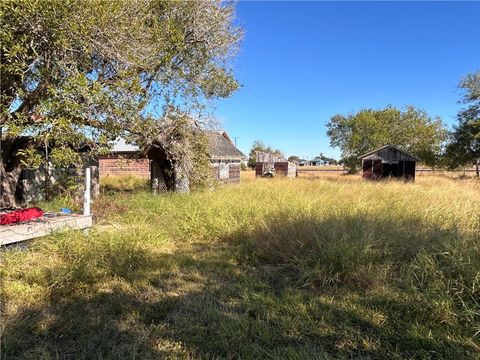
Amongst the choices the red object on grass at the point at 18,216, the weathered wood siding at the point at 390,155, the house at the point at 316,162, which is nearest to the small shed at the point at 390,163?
the weathered wood siding at the point at 390,155

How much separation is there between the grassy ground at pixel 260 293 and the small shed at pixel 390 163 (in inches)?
810

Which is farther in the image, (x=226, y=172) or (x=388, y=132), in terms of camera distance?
(x=388, y=132)

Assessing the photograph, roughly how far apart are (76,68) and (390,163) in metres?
24.4

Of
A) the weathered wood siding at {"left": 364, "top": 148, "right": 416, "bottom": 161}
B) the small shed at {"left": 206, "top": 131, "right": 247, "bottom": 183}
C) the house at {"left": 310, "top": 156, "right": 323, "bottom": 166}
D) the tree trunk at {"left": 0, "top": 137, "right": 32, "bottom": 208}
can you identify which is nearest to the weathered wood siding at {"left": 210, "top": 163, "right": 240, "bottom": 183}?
the small shed at {"left": 206, "top": 131, "right": 247, "bottom": 183}

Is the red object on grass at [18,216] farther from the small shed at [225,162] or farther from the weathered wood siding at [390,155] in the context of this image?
the weathered wood siding at [390,155]

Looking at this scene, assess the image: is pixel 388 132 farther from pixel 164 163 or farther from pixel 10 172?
pixel 10 172

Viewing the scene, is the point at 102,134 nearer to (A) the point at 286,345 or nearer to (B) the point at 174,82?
(B) the point at 174,82

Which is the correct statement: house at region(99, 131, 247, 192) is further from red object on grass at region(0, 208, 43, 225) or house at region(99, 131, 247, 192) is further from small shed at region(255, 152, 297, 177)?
small shed at region(255, 152, 297, 177)

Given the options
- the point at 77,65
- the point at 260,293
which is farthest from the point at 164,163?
Result: the point at 260,293

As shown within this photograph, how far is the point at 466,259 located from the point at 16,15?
716 cm

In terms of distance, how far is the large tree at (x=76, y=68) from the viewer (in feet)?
19.1

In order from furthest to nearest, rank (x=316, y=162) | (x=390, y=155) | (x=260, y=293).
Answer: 1. (x=316, y=162)
2. (x=390, y=155)
3. (x=260, y=293)

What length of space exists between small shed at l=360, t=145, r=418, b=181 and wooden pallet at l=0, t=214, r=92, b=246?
2326cm

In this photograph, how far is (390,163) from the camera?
26.4 m
